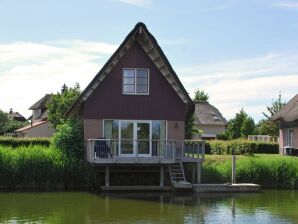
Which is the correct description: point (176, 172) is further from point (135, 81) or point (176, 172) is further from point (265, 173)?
point (135, 81)

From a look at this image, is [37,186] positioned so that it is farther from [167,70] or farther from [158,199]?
[167,70]

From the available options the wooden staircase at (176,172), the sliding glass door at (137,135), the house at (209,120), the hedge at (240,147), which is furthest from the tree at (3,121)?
the wooden staircase at (176,172)

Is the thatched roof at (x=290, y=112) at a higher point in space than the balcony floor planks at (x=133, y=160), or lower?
higher

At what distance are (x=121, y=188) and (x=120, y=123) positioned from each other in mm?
3892

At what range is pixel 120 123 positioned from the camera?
3097cm

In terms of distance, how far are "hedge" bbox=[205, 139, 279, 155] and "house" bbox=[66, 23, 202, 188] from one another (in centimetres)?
1452

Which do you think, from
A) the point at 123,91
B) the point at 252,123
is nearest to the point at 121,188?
the point at 123,91

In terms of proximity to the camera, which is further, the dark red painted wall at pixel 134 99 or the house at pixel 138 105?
the dark red painted wall at pixel 134 99

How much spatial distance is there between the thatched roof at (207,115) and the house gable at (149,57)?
4361 cm

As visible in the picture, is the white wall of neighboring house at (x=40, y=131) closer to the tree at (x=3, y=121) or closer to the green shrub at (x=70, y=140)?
the tree at (x=3, y=121)

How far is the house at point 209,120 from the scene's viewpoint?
249 feet

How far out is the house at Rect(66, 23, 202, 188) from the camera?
30.2m

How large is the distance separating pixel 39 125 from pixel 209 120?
79.7 ft

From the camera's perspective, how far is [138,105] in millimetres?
31188
